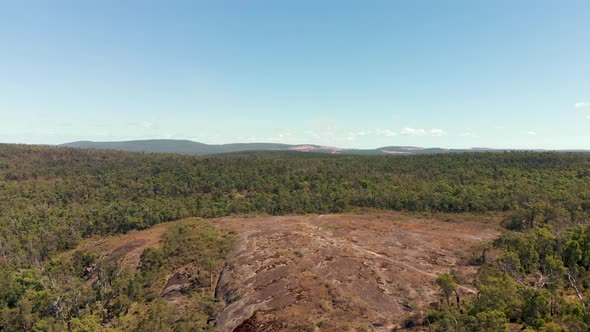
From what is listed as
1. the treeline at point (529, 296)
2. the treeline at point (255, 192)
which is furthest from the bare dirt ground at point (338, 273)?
the treeline at point (255, 192)

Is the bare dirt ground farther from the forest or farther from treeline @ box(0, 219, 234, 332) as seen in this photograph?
the forest

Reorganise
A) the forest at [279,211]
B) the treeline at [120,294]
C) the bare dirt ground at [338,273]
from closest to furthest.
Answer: the forest at [279,211], the treeline at [120,294], the bare dirt ground at [338,273]

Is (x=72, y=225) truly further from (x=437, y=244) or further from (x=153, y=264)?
(x=437, y=244)

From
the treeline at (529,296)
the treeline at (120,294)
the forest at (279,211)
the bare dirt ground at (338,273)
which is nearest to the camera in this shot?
the treeline at (529,296)

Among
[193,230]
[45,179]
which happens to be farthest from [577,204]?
[45,179]

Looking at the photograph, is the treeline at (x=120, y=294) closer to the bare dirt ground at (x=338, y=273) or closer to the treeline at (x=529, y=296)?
the bare dirt ground at (x=338, y=273)

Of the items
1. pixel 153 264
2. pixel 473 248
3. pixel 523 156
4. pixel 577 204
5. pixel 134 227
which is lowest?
pixel 134 227

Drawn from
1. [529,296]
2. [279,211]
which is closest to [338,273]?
[529,296]
